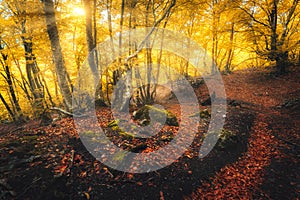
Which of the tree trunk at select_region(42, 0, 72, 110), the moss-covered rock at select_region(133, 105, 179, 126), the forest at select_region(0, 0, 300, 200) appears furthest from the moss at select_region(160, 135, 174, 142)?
the tree trunk at select_region(42, 0, 72, 110)

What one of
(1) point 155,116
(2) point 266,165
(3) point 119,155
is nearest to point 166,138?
(1) point 155,116

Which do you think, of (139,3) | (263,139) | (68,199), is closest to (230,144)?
(263,139)

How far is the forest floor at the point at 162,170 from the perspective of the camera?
2.92 metres

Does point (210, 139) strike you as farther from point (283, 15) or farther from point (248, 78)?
point (283, 15)

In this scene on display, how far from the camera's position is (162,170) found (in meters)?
3.75

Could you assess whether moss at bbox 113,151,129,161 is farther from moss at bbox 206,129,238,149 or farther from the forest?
moss at bbox 206,129,238,149

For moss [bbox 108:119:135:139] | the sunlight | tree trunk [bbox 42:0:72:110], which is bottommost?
moss [bbox 108:119:135:139]

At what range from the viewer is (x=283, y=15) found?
10.1 metres

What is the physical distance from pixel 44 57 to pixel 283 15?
56.1ft

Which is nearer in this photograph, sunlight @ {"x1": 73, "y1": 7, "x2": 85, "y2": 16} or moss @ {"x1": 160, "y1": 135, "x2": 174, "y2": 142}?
moss @ {"x1": 160, "y1": 135, "x2": 174, "y2": 142}

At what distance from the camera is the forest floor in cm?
292

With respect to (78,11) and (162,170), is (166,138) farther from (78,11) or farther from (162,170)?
(78,11)

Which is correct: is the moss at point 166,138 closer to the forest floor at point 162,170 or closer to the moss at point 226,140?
the forest floor at point 162,170

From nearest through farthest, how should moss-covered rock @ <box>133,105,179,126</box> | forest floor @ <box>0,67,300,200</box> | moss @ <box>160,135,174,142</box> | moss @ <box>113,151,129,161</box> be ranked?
forest floor @ <box>0,67,300,200</box>
moss @ <box>113,151,129,161</box>
moss @ <box>160,135,174,142</box>
moss-covered rock @ <box>133,105,179,126</box>
